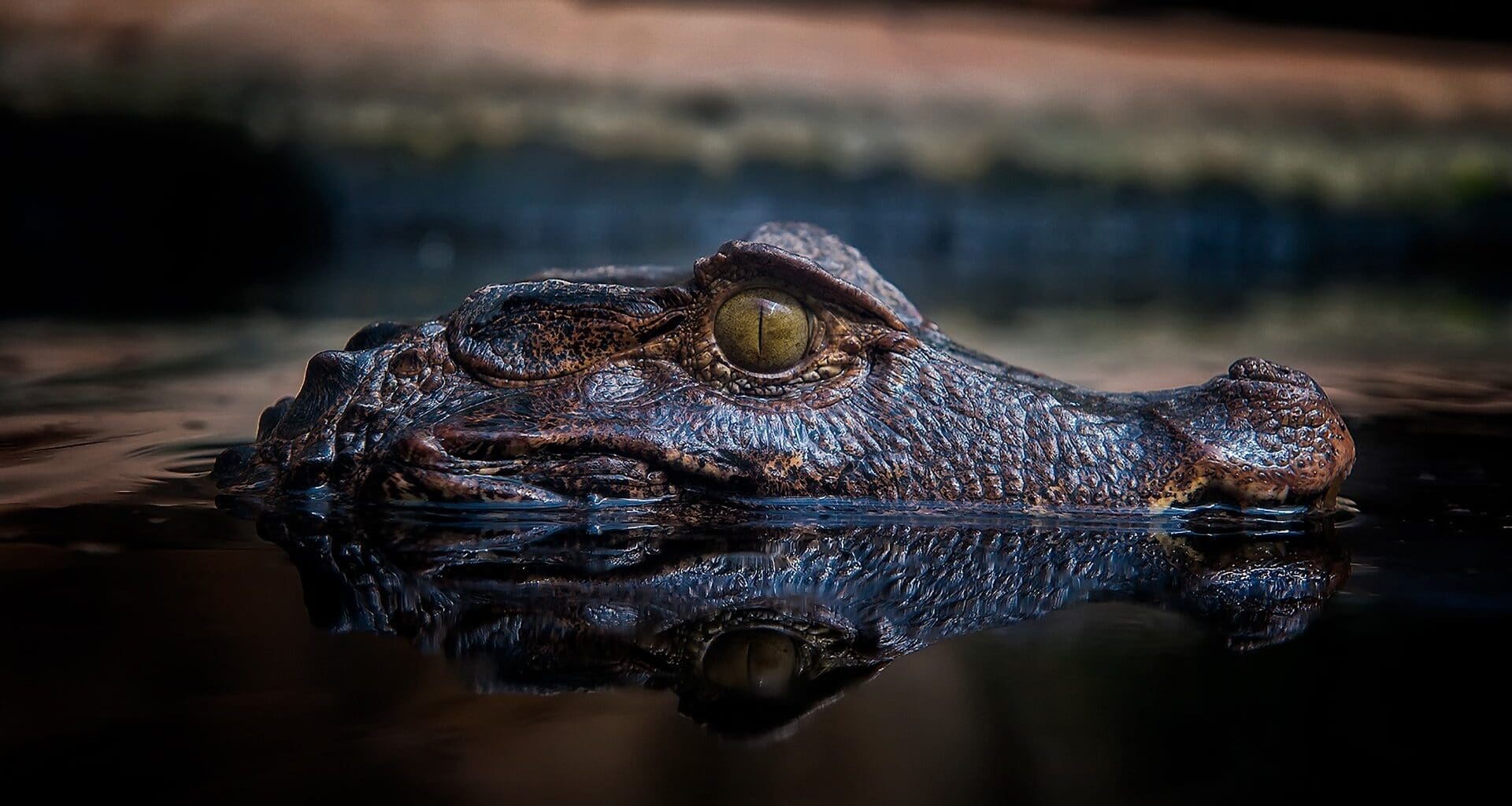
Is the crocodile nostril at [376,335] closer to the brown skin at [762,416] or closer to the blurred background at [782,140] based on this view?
the brown skin at [762,416]

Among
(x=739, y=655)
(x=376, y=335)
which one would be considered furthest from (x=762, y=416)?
(x=376, y=335)

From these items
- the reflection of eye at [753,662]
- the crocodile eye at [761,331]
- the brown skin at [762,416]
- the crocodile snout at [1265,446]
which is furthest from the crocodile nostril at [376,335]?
the crocodile snout at [1265,446]

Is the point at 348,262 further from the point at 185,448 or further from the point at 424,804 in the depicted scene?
the point at 424,804

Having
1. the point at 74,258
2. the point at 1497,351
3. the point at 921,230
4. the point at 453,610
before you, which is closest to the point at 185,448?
the point at 453,610

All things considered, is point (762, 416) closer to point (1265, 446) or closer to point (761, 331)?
point (761, 331)

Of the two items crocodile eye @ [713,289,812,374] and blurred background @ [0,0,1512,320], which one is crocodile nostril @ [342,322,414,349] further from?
blurred background @ [0,0,1512,320]

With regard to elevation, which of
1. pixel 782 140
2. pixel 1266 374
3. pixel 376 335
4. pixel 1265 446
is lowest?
pixel 1265 446
